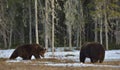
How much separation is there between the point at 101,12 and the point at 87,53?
1037 inches

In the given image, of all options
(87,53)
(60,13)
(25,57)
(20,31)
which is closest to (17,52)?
(25,57)

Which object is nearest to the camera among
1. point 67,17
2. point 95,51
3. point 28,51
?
point 95,51

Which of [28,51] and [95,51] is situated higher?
[95,51]

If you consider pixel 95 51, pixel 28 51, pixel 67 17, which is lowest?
pixel 28 51

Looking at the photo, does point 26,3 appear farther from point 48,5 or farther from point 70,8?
point 48,5

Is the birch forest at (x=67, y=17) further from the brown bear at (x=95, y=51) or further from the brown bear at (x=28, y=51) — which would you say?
the brown bear at (x=95, y=51)

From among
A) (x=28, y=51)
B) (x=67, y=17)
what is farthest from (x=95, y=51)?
(x=67, y=17)

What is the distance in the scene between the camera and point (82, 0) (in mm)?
59031

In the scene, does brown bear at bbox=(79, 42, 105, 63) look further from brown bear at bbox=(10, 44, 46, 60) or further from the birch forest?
the birch forest

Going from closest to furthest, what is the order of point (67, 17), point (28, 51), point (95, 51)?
point (95, 51) < point (28, 51) < point (67, 17)

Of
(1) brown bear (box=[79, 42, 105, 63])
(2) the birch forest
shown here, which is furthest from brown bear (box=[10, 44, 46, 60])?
(2) the birch forest

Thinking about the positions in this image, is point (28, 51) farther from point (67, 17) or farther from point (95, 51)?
point (67, 17)

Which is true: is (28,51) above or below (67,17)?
below

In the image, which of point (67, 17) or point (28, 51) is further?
point (67, 17)
